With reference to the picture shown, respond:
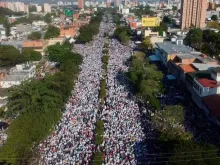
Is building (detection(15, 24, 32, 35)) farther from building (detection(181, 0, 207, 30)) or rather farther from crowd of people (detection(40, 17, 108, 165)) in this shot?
crowd of people (detection(40, 17, 108, 165))

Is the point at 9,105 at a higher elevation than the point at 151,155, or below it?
higher

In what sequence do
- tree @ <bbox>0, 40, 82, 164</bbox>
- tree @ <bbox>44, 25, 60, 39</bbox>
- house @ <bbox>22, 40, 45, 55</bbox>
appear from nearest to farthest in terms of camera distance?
tree @ <bbox>0, 40, 82, 164</bbox>, house @ <bbox>22, 40, 45, 55</bbox>, tree @ <bbox>44, 25, 60, 39</bbox>

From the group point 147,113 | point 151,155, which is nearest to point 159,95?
point 147,113

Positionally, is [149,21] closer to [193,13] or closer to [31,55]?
[193,13]

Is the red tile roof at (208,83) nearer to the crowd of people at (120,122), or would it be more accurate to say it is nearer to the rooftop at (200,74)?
the rooftop at (200,74)

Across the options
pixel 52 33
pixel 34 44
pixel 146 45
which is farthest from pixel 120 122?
pixel 52 33

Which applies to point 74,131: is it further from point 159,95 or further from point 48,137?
point 159,95

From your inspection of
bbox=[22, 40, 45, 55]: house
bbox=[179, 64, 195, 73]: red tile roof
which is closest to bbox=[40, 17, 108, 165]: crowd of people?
bbox=[179, 64, 195, 73]: red tile roof
